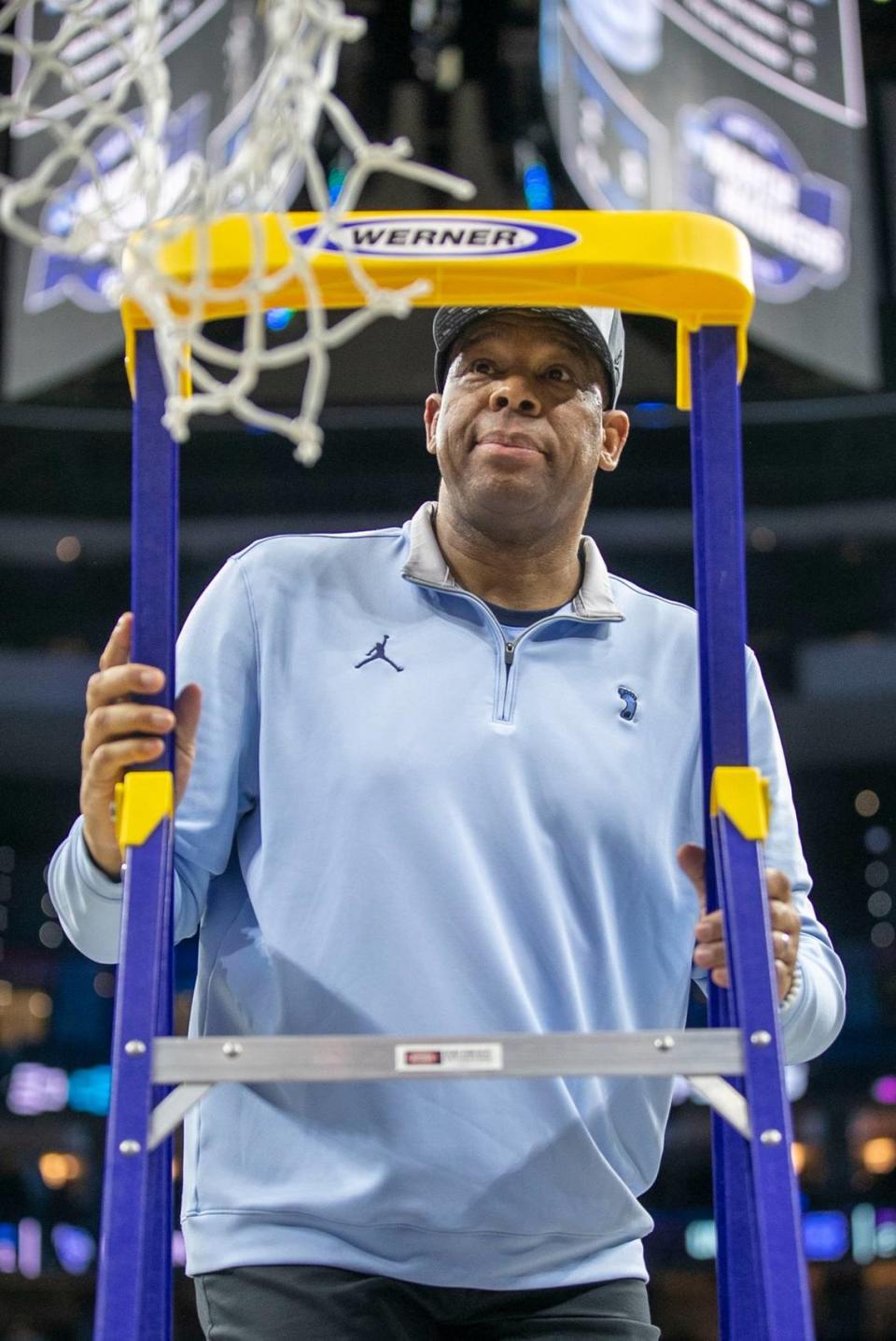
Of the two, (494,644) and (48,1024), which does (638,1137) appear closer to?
(494,644)

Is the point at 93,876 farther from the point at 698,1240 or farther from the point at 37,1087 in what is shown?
the point at 37,1087

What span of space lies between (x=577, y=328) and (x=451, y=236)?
1.08 feet

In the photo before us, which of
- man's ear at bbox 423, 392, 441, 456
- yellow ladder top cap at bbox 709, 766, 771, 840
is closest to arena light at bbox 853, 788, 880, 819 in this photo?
man's ear at bbox 423, 392, 441, 456

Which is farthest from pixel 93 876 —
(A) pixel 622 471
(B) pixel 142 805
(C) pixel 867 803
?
(C) pixel 867 803

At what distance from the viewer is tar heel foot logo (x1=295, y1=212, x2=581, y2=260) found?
2.08 m

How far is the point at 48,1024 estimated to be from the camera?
12234 mm

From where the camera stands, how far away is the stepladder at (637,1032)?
180 cm

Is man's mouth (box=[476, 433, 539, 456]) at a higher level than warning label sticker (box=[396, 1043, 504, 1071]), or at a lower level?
higher

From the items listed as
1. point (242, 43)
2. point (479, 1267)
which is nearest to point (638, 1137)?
point (479, 1267)

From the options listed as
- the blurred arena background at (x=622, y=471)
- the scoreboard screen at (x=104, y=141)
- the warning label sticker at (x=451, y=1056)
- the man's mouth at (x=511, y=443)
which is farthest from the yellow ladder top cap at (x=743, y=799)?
the blurred arena background at (x=622, y=471)

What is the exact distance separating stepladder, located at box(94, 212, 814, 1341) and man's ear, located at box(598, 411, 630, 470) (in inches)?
12.3

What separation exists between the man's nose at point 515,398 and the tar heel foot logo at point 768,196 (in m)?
3.01

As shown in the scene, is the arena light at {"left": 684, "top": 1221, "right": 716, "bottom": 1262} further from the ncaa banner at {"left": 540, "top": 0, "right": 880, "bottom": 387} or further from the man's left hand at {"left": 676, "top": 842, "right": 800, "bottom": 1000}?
the man's left hand at {"left": 676, "top": 842, "right": 800, "bottom": 1000}

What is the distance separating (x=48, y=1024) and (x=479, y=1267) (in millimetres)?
10652
